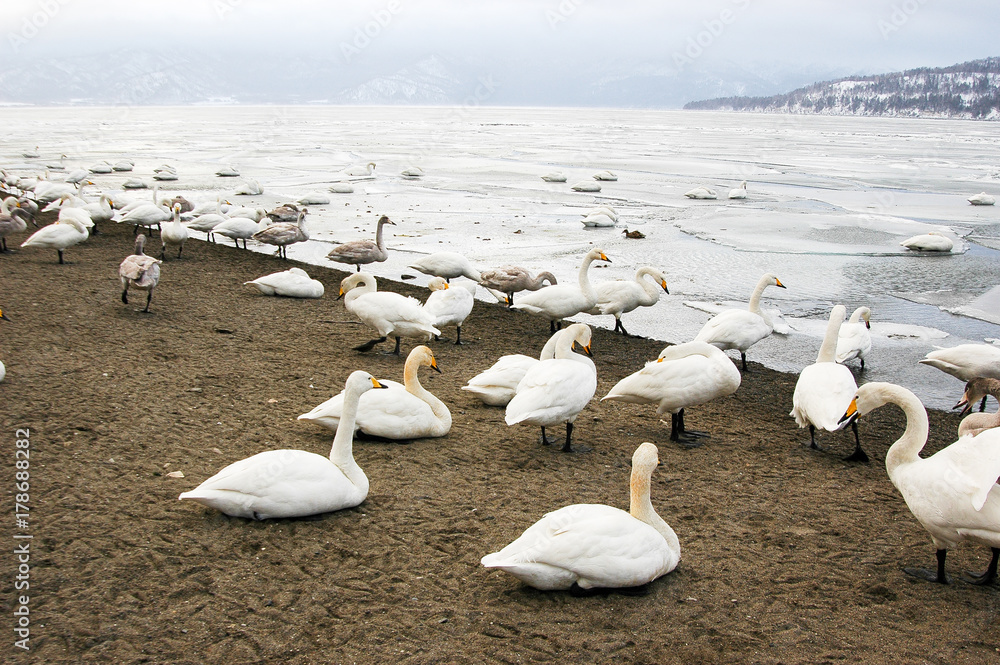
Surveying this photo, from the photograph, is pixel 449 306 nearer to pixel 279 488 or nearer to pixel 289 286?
pixel 289 286

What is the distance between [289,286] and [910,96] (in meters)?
178

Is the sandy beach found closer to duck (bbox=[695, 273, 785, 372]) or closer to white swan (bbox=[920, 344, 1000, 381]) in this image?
white swan (bbox=[920, 344, 1000, 381])

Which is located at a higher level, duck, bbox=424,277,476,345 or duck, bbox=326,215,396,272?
duck, bbox=326,215,396,272

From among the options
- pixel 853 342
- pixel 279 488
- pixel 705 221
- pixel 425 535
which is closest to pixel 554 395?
pixel 425 535

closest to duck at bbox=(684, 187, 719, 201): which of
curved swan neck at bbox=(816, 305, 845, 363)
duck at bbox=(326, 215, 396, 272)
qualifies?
duck at bbox=(326, 215, 396, 272)

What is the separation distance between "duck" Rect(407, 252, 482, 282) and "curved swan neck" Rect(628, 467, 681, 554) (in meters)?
8.19

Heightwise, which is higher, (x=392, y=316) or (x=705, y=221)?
(x=705, y=221)

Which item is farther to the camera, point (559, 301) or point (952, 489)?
point (559, 301)

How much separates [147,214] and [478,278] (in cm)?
752

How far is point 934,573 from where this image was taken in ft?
15.4

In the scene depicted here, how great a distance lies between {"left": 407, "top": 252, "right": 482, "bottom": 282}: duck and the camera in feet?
40.8

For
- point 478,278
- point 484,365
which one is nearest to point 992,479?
point 484,365

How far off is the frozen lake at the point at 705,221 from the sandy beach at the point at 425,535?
333cm

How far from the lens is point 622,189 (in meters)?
28.0
